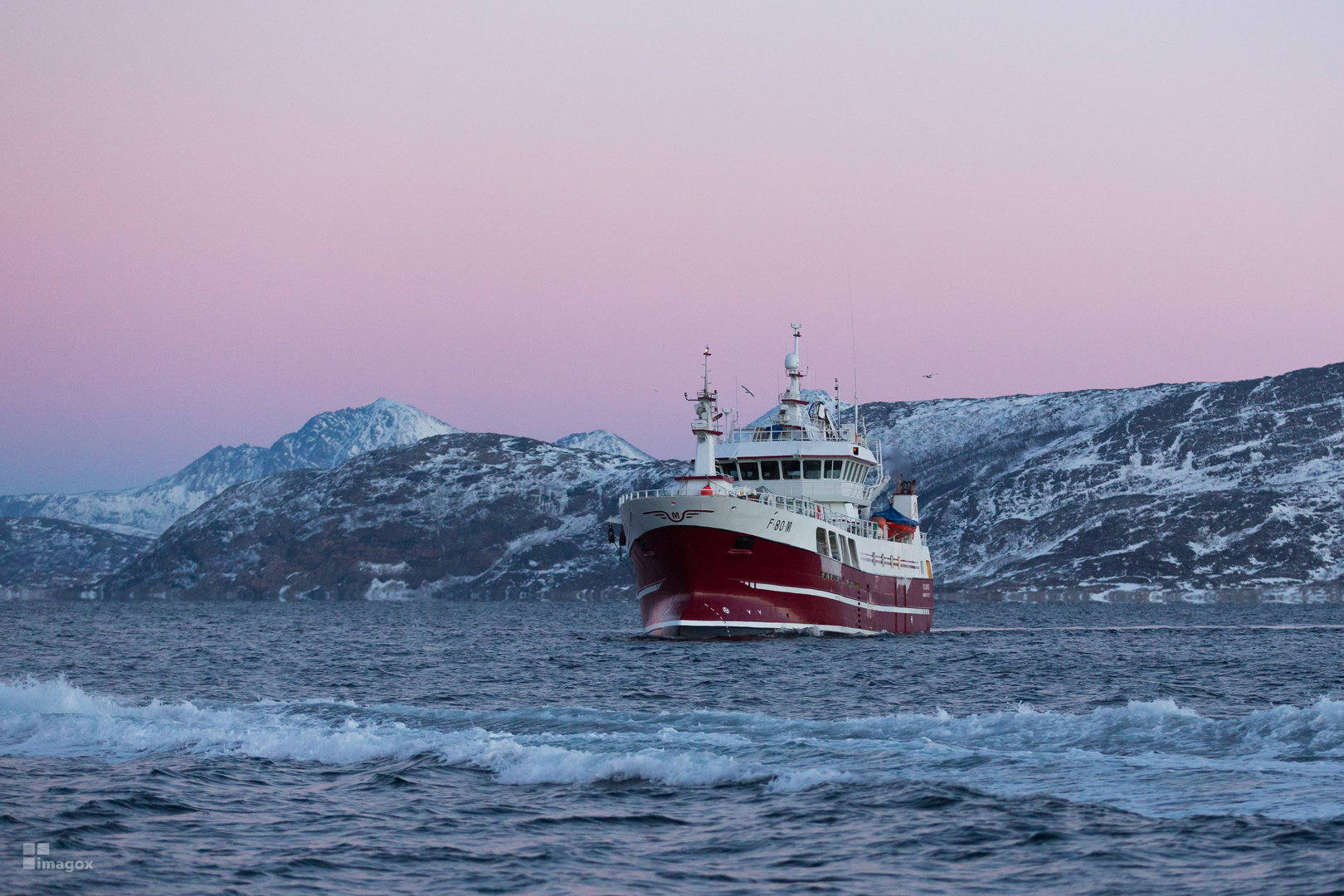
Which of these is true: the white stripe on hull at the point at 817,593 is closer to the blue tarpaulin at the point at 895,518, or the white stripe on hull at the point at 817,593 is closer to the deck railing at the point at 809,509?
the deck railing at the point at 809,509

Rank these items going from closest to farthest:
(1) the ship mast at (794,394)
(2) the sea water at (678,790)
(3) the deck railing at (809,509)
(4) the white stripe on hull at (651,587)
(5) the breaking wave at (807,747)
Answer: (2) the sea water at (678,790)
(5) the breaking wave at (807,747)
(3) the deck railing at (809,509)
(4) the white stripe on hull at (651,587)
(1) the ship mast at (794,394)

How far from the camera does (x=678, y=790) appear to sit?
22797 millimetres

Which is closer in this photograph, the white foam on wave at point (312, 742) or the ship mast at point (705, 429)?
the white foam on wave at point (312, 742)

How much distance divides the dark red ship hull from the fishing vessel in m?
0.06

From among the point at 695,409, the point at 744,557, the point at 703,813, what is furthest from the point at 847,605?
the point at 703,813

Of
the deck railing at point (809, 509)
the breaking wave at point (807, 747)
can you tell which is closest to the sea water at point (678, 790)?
the breaking wave at point (807, 747)

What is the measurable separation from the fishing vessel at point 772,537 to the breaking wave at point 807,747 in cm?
3303

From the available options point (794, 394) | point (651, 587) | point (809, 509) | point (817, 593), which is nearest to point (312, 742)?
point (651, 587)

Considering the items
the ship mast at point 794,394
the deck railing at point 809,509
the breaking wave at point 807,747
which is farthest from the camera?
the ship mast at point 794,394

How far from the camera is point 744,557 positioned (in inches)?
2638

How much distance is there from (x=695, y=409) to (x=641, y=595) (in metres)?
11.8

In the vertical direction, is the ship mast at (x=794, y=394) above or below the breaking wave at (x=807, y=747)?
above

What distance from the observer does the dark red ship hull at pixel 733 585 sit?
6700cm

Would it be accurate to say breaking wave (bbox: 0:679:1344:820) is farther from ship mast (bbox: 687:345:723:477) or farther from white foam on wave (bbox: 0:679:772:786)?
ship mast (bbox: 687:345:723:477)
